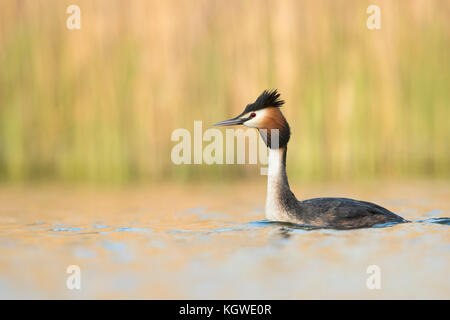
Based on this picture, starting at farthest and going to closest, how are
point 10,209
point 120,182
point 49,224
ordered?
point 120,182 < point 10,209 < point 49,224

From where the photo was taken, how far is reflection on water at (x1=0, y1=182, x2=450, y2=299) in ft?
16.1

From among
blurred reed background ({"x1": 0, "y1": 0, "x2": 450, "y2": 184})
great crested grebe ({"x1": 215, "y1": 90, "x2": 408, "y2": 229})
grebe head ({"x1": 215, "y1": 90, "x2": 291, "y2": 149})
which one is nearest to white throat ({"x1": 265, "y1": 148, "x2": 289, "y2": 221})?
great crested grebe ({"x1": 215, "y1": 90, "x2": 408, "y2": 229})

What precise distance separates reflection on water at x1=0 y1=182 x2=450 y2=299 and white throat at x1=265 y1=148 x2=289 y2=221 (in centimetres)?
10

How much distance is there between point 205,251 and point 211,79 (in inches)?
214

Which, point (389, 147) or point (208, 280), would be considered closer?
point (208, 280)

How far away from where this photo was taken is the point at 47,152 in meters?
11.0

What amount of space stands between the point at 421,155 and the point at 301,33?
2623 mm

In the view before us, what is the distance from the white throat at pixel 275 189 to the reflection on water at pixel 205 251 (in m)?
0.10

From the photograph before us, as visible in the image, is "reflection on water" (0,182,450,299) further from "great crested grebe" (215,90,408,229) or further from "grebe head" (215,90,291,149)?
"grebe head" (215,90,291,149)

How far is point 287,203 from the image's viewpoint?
23.8 feet

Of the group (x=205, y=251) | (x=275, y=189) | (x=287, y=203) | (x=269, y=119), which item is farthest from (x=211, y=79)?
(x=205, y=251)

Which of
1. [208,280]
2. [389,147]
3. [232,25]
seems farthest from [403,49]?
[208,280]

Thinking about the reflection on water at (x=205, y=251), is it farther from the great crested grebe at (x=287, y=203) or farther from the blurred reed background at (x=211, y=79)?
the blurred reed background at (x=211, y=79)
